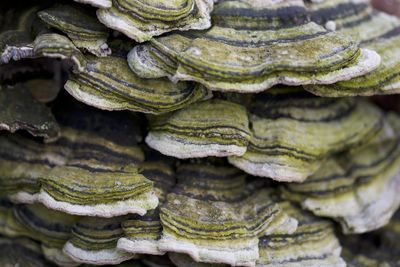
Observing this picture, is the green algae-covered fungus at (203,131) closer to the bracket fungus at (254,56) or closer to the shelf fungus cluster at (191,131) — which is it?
the shelf fungus cluster at (191,131)

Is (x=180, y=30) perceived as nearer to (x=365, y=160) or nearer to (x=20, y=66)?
(x=20, y=66)

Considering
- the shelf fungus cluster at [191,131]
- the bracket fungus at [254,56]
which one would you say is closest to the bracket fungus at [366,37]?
the shelf fungus cluster at [191,131]

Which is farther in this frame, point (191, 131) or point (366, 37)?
point (366, 37)

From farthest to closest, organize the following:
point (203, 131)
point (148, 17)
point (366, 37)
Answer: point (366, 37) → point (203, 131) → point (148, 17)

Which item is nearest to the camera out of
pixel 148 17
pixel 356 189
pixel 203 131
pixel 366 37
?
pixel 148 17

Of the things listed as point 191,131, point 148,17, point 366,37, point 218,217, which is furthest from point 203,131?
point 366,37

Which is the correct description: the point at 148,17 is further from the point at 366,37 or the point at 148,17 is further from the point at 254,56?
the point at 366,37

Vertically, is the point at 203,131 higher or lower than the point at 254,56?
lower

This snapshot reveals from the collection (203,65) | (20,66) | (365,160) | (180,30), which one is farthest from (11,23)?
(365,160)
